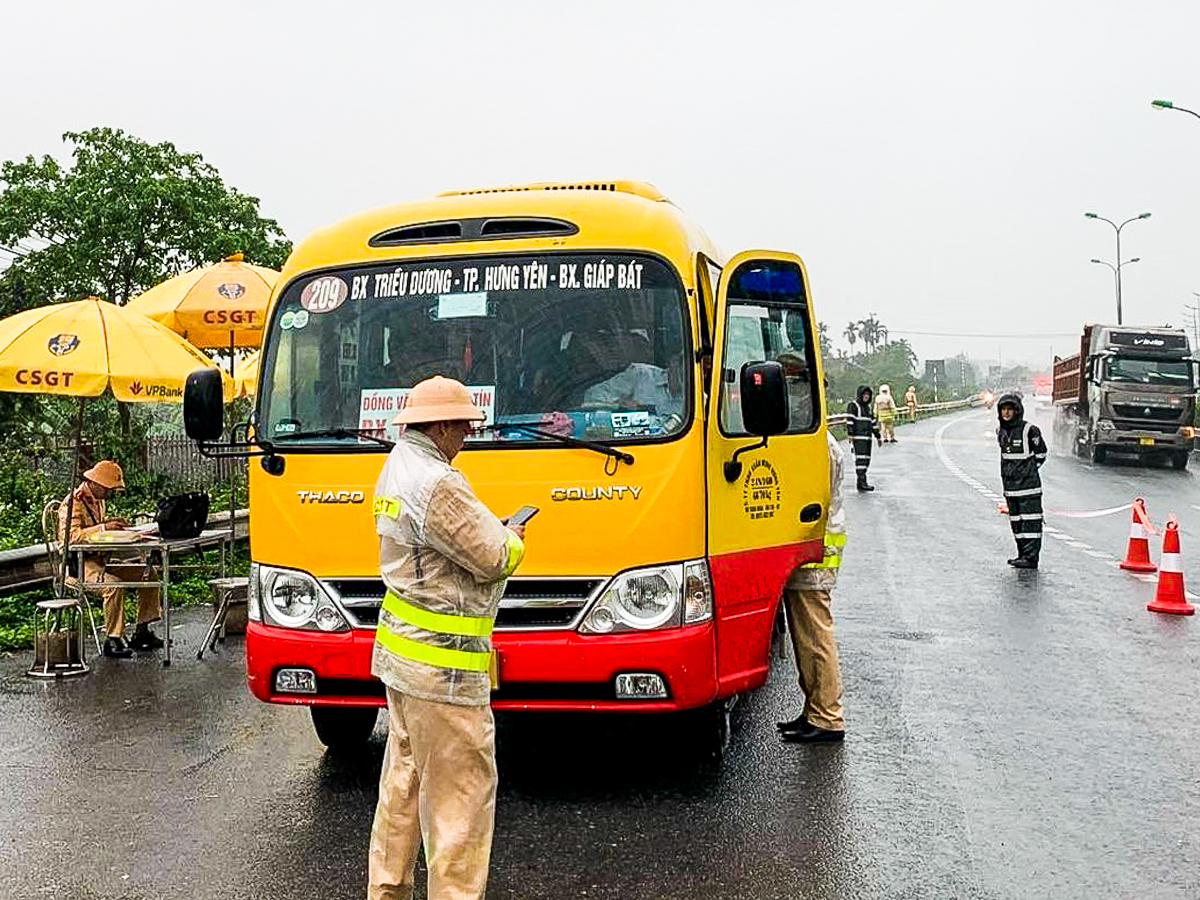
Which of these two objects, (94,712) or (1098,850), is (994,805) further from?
(94,712)

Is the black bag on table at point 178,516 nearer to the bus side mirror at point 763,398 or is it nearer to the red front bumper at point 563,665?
the red front bumper at point 563,665

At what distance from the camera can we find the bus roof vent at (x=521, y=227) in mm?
6113

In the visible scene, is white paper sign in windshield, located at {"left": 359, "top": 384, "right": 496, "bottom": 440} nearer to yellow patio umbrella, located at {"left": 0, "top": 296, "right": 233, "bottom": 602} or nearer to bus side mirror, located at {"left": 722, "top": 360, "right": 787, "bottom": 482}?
bus side mirror, located at {"left": 722, "top": 360, "right": 787, "bottom": 482}

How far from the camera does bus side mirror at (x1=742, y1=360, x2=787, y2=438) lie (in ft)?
18.5

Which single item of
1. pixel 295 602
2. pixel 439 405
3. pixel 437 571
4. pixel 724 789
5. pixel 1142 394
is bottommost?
pixel 724 789

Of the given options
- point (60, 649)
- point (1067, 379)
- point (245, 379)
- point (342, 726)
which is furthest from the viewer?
point (1067, 379)

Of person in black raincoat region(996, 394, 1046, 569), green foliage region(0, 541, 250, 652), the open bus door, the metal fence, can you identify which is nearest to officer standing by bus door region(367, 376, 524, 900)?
the open bus door

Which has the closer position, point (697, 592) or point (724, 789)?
point (697, 592)

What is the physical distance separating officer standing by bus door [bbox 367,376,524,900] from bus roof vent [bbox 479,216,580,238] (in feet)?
6.85

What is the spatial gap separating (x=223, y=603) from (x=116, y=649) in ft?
2.62

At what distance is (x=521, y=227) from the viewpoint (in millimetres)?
6168

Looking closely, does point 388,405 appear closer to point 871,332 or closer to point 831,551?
point 831,551

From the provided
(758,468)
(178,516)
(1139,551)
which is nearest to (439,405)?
(758,468)

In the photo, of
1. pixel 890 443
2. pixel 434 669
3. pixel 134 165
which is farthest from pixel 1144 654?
pixel 890 443
